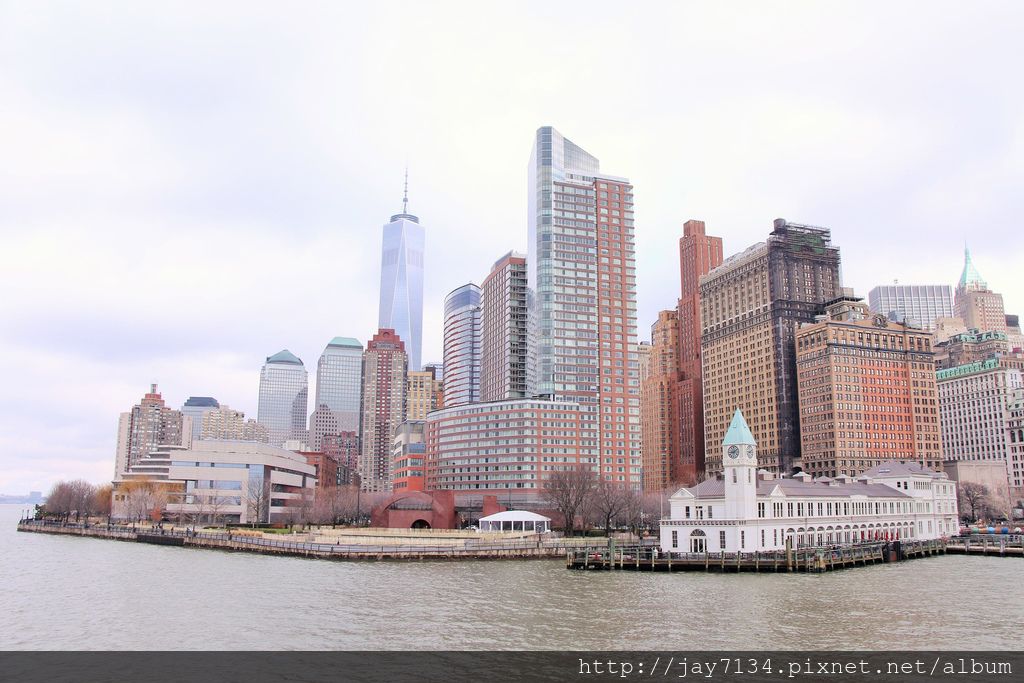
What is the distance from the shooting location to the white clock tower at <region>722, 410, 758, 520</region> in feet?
376

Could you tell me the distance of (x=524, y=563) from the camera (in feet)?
377

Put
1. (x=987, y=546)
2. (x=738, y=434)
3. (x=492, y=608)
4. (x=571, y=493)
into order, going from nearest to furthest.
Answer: (x=492, y=608), (x=738, y=434), (x=987, y=546), (x=571, y=493)

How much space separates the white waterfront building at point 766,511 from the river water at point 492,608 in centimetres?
1466

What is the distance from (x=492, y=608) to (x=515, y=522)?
95.6m

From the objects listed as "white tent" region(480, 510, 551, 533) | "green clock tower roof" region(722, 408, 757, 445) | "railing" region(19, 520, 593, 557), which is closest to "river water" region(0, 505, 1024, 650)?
"railing" region(19, 520, 593, 557)

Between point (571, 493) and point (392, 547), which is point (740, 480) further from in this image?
point (571, 493)

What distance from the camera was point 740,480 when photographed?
11575 centimetres

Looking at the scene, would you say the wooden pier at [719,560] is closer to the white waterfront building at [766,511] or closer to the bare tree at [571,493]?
the white waterfront building at [766,511]

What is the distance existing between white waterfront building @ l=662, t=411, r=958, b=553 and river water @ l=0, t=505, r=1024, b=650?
48.1ft

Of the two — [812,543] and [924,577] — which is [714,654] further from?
[812,543]

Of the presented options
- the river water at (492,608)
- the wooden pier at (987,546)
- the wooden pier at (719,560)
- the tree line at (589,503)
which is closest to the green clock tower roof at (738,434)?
the wooden pier at (719,560)

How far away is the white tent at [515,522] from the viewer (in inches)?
6004

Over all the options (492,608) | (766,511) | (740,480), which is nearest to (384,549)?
(740,480)

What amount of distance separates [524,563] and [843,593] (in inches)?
1795
